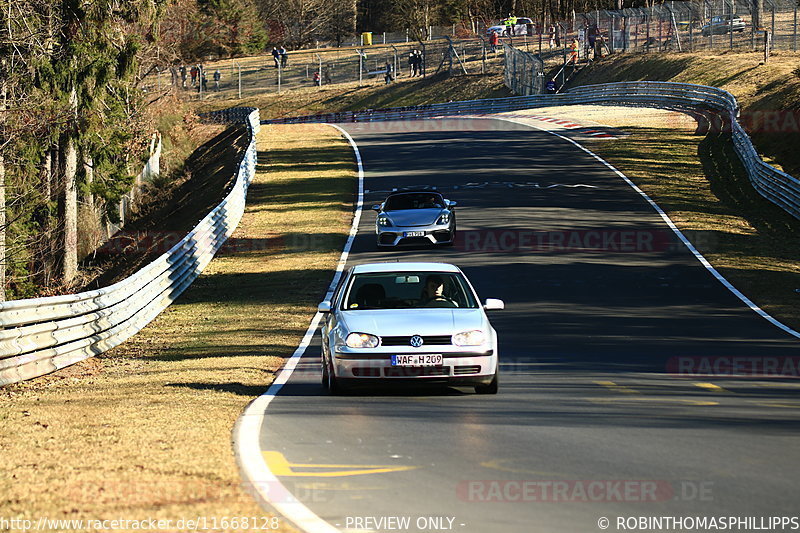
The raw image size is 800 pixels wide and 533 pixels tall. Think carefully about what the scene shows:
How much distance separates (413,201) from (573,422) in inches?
728

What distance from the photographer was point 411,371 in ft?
39.0

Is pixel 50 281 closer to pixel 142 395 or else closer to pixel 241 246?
pixel 241 246

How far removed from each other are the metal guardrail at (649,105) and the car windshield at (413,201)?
427 inches

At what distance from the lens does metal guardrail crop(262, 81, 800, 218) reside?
3488cm

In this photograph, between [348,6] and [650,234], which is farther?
[348,6]

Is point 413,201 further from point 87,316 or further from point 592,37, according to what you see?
point 592,37

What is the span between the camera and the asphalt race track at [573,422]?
7453 mm

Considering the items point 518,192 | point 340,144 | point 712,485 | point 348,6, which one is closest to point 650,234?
point 518,192

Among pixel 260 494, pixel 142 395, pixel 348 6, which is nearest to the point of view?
pixel 260 494

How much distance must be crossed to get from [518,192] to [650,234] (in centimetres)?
859

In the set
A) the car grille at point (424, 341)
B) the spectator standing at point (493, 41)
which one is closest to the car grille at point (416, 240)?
the car grille at point (424, 341)

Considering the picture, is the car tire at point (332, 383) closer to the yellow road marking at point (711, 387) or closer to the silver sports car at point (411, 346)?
the silver sports car at point (411, 346)

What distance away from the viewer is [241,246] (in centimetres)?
3175

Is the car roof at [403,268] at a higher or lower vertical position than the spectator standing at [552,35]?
lower
